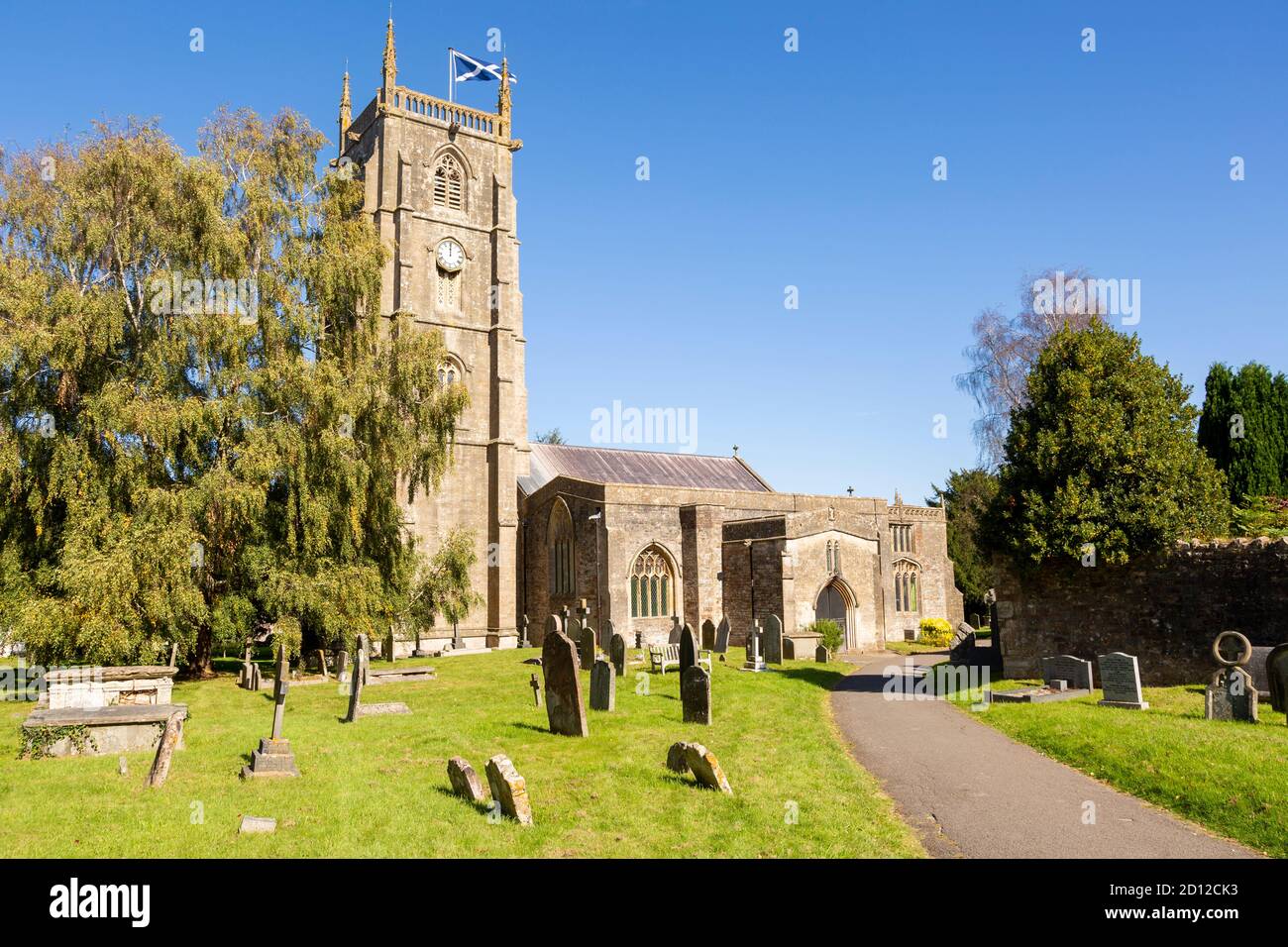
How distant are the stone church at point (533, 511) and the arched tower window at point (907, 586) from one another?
0.09 metres

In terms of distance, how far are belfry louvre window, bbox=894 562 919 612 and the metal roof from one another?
6515mm

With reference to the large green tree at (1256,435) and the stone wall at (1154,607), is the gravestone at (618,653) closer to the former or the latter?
the stone wall at (1154,607)

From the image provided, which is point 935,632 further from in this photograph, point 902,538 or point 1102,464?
point 1102,464

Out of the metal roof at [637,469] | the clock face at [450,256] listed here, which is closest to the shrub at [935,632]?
the metal roof at [637,469]

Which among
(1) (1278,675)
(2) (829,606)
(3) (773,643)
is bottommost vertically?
(3) (773,643)

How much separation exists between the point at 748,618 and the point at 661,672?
9263mm

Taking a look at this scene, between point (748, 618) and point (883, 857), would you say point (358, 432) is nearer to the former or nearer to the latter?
point (748, 618)

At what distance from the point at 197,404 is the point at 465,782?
14.5 metres

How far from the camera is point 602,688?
1446 cm

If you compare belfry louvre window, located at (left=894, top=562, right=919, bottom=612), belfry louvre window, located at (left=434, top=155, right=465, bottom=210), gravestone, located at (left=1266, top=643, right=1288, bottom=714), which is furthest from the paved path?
belfry louvre window, located at (left=434, top=155, right=465, bottom=210)

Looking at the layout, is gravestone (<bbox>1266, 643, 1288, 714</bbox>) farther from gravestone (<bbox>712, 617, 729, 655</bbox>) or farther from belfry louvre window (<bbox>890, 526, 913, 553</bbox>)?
belfry louvre window (<bbox>890, 526, 913, 553</bbox>)

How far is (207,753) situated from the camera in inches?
428

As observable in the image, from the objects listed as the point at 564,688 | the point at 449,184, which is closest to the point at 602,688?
the point at 564,688

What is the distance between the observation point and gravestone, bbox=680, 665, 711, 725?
13117 millimetres
